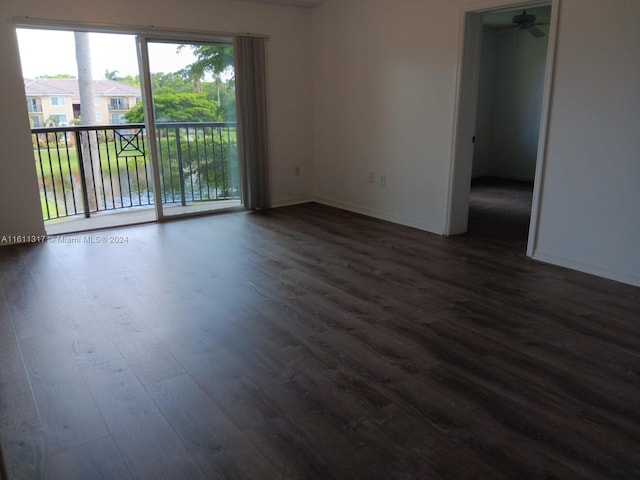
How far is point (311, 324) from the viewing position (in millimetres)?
2795

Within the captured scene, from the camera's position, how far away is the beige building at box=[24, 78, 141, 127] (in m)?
5.00

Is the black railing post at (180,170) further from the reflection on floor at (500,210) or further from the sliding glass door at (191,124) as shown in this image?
the reflection on floor at (500,210)

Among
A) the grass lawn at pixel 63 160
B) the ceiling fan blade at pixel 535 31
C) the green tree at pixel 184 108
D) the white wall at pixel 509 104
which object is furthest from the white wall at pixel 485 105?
the grass lawn at pixel 63 160

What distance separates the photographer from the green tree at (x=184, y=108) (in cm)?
513

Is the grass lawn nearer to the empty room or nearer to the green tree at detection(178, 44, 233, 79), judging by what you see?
the empty room

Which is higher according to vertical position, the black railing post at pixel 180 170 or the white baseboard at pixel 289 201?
the black railing post at pixel 180 170

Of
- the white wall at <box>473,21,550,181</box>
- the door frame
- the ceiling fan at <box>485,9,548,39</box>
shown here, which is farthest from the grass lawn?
the white wall at <box>473,21,550,181</box>

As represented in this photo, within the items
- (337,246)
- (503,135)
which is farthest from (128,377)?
(503,135)

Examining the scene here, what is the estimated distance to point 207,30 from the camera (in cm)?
511

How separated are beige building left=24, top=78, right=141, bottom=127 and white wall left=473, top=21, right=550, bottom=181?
18.8 ft

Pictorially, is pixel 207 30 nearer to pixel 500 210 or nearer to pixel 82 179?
pixel 82 179

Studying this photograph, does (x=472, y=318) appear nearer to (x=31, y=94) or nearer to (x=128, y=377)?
(x=128, y=377)

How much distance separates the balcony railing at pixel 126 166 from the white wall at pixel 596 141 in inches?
139

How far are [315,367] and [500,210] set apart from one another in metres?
4.19
